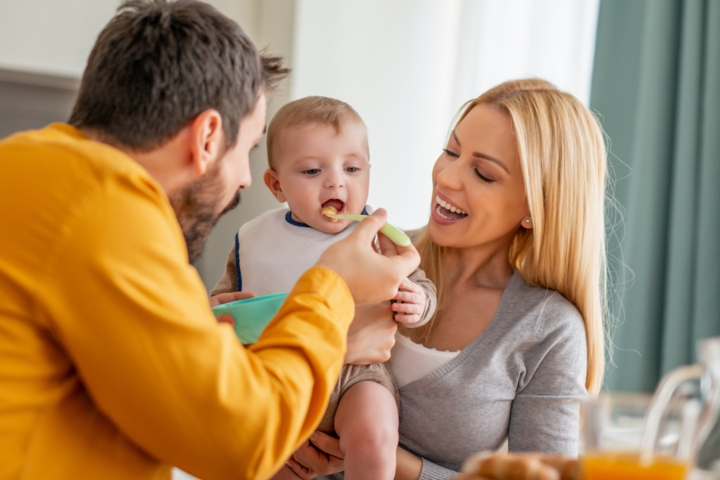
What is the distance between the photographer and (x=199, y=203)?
3.26 feet

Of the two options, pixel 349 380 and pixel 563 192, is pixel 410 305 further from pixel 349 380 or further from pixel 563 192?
pixel 563 192

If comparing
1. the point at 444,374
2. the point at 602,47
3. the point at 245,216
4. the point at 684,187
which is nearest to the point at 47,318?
the point at 444,374

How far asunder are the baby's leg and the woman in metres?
0.10

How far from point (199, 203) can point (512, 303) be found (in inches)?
31.2

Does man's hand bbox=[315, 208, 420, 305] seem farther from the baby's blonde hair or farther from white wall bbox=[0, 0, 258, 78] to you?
white wall bbox=[0, 0, 258, 78]

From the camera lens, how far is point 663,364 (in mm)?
2258

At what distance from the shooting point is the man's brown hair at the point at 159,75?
0.88 metres

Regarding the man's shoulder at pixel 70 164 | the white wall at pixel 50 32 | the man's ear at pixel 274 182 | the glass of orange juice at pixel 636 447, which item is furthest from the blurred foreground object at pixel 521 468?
the white wall at pixel 50 32

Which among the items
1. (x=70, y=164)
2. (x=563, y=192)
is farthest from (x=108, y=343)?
(x=563, y=192)

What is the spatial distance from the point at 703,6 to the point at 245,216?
225 cm

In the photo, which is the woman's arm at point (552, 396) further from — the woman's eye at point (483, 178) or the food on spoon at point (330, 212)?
the food on spoon at point (330, 212)

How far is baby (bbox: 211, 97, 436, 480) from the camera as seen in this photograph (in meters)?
1.35

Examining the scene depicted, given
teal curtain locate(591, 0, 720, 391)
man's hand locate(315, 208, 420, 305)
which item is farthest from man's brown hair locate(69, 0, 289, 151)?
teal curtain locate(591, 0, 720, 391)

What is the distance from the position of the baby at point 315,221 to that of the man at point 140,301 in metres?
0.46
